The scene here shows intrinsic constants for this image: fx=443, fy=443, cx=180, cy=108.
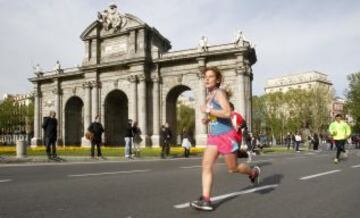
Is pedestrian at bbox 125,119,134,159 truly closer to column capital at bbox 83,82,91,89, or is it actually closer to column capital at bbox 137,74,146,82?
→ column capital at bbox 137,74,146,82

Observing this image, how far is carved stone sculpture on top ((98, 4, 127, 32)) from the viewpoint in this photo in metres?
46.2

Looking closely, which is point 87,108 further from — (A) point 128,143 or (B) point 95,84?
(A) point 128,143

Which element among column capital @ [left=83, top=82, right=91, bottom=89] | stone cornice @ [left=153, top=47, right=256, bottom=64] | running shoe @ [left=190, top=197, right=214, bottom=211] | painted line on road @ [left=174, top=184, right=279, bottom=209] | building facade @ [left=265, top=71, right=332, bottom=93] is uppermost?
building facade @ [left=265, top=71, right=332, bottom=93]

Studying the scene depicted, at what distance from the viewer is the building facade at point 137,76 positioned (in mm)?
41406

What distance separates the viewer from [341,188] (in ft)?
27.3

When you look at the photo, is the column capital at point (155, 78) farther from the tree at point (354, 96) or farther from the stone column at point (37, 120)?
the tree at point (354, 96)

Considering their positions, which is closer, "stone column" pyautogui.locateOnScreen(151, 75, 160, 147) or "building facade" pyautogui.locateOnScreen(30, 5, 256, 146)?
"building facade" pyautogui.locateOnScreen(30, 5, 256, 146)

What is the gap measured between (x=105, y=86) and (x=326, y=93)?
50.5m

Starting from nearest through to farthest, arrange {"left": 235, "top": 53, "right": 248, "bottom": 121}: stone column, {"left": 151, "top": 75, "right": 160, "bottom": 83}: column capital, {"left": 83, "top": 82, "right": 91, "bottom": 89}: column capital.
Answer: {"left": 235, "top": 53, "right": 248, "bottom": 121}: stone column < {"left": 151, "top": 75, "right": 160, "bottom": 83}: column capital < {"left": 83, "top": 82, "right": 91, "bottom": 89}: column capital

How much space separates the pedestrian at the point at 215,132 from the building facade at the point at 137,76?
34.5m

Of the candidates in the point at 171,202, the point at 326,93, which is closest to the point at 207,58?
the point at 171,202

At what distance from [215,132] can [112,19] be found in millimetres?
42802

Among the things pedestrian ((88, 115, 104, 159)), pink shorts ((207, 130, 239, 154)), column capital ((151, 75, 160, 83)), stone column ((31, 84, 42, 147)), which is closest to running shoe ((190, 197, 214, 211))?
pink shorts ((207, 130, 239, 154))

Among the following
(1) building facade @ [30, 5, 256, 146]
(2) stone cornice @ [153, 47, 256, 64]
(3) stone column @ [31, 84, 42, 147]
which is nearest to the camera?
(2) stone cornice @ [153, 47, 256, 64]
